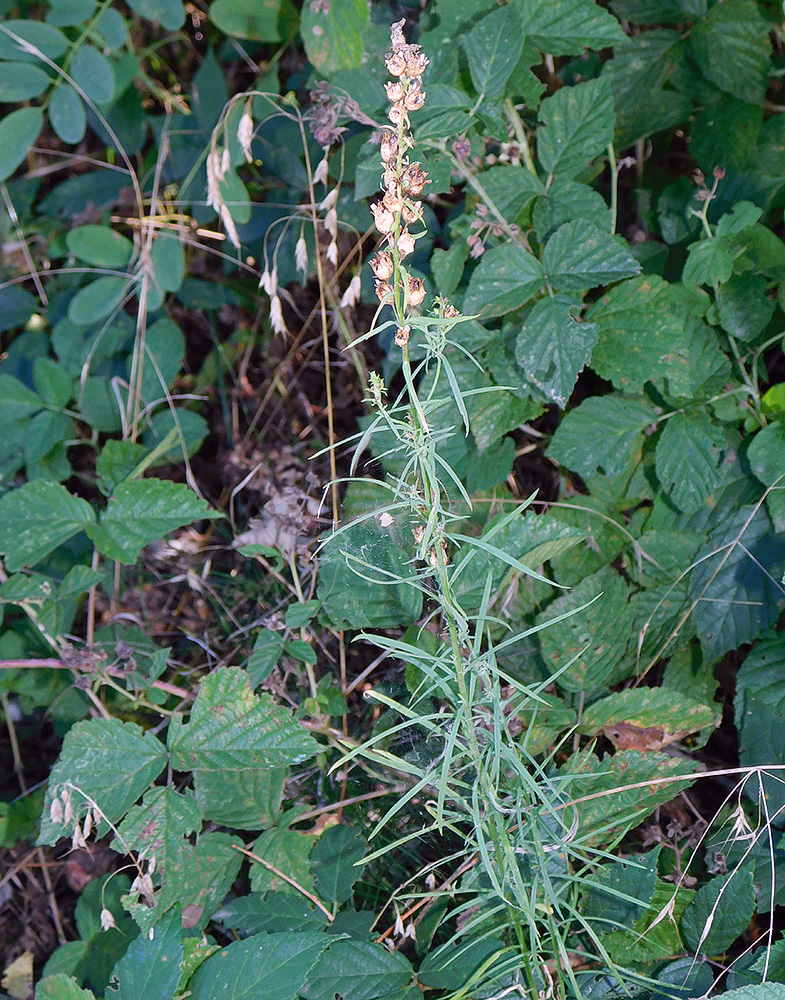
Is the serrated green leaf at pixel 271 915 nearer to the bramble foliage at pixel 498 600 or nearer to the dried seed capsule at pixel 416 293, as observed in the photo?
the bramble foliage at pixel 498 600

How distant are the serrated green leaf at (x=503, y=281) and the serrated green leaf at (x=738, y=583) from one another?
1.58 ft

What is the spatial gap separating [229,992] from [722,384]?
1120 mm

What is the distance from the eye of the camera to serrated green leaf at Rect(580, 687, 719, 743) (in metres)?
1.27

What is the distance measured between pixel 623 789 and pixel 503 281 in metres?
0.75

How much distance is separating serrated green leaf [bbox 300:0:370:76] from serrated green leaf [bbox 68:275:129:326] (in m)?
0.70

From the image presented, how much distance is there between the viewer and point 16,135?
1.85m

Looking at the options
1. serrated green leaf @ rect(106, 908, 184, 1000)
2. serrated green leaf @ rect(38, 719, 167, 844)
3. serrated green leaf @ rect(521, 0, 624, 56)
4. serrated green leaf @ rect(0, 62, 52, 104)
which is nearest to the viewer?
serrated green leaf @ rect(106, 908, 184, 1000)

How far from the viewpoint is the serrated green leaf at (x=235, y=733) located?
4.24 feet

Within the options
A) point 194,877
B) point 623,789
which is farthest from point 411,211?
point 194,877

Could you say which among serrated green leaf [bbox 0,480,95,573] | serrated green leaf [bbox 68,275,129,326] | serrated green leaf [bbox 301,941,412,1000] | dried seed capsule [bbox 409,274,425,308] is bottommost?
serrated green leaf [bbox 301,941,412,1000]


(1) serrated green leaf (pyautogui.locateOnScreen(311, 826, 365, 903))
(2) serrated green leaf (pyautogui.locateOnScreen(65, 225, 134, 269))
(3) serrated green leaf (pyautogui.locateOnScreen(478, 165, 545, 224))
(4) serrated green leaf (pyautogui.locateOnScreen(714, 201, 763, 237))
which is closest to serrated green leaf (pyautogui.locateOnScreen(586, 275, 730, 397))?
(4) serrated green leaf (pyautogui.locateOnScreen(714, 201, 763, 237))

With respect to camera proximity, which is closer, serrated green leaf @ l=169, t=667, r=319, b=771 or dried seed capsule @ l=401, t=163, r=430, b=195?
dried seed capsule @ l=401, t=163, r=430, b=195

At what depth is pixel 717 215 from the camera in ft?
4.89

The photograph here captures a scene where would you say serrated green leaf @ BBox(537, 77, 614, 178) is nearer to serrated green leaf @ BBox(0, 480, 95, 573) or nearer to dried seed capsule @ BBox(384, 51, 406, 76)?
dried seed capsule @ BBox(384, 51, 406, 76)
